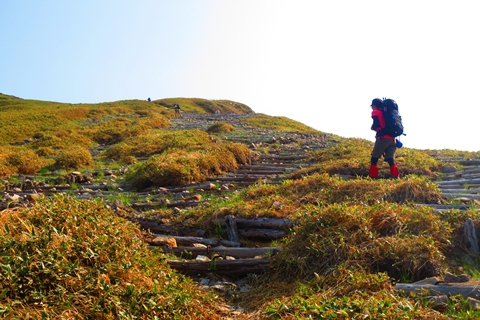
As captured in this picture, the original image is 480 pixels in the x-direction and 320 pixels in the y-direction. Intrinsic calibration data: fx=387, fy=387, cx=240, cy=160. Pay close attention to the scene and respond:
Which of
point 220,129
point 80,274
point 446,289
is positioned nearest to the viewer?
point 80,274

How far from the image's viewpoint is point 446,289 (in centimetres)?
415

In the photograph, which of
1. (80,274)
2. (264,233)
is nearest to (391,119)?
(264,233)

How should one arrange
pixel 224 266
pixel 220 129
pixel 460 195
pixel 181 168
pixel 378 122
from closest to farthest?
pixel 224 266, pixel 460 195, pixel 378 122, pixel 181 168, pixel 220 129

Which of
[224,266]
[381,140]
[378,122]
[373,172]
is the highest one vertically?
[378,122]

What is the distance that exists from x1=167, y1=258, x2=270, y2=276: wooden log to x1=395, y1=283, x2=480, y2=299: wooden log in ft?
6.28

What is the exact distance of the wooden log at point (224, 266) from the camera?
18.1 ft

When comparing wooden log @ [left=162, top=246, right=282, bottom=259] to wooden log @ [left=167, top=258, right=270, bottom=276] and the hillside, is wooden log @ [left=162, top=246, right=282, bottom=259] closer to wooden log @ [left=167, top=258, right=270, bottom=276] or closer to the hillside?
the hillside

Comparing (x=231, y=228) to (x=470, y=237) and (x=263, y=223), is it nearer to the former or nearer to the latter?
(x=263, y=223)

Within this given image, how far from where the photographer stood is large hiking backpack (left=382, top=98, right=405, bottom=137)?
395 inches

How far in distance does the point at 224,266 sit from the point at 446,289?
111 inches

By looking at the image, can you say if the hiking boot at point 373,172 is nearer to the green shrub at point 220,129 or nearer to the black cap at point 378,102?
the black cap at point 378,102

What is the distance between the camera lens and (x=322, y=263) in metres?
4.93

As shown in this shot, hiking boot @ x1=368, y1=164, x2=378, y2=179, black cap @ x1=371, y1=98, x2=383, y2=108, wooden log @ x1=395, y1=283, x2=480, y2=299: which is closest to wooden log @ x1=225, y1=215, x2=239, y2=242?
wooden log @ x1=395, y1=283, x2=480, y2=299

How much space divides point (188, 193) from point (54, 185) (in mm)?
4442
